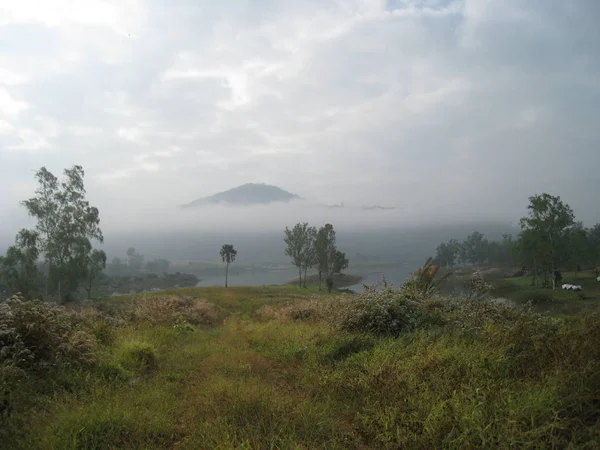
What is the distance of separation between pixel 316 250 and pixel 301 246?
318 centimetres

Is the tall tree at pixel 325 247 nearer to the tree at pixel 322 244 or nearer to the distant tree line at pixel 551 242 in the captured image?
the tree at pixel 322 244

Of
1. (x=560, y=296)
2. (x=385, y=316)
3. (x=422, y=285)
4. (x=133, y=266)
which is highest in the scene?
(x=422, y=285)

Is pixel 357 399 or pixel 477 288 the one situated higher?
pixel 477 288

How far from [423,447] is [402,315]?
232 inches

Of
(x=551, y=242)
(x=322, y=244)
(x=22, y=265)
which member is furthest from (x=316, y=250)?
(x=22, y=265)

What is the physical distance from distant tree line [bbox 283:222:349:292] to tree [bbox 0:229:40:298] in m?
37.6

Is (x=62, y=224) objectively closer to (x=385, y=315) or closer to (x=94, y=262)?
(x=94, y=262)

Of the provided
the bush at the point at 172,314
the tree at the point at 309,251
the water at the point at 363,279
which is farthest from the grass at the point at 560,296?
the tree at the point at 309,251

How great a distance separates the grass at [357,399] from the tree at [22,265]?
1273 inches

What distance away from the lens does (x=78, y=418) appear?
14.5ft

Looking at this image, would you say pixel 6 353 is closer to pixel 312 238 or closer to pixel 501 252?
pixel 312 238

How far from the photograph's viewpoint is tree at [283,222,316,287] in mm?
59781

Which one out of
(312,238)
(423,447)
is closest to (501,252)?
(312,238)

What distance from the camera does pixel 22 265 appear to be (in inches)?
1218
